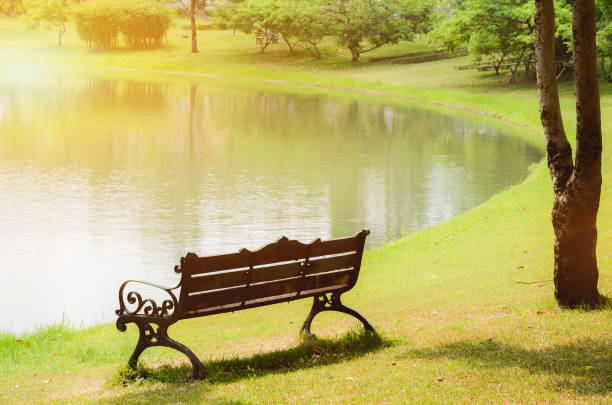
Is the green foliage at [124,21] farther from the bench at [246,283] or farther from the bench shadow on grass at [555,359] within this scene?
the bench shadow on grass at [555,359]

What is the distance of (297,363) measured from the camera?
7.16m

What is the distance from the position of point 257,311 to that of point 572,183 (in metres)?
4.78

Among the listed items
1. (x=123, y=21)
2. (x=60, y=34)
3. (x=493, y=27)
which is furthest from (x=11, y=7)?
(x=493, y=27)

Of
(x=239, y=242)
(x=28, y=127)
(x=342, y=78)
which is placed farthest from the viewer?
(x=342, y=78)

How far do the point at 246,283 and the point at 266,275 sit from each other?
21 centimetres

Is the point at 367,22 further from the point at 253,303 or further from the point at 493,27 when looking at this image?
the point at 253,303

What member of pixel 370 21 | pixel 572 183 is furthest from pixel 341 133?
pixel 370 21

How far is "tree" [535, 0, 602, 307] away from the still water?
263 inches

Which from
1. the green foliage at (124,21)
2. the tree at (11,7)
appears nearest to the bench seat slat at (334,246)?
the green foliage at (124,21)

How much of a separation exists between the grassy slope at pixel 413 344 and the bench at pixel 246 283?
40 cm

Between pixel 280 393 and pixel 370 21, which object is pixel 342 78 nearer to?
pixel 370 21

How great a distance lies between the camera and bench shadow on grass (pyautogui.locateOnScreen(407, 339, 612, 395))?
18.9ft

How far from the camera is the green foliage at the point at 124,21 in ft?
299

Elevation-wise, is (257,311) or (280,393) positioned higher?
(280,393)
